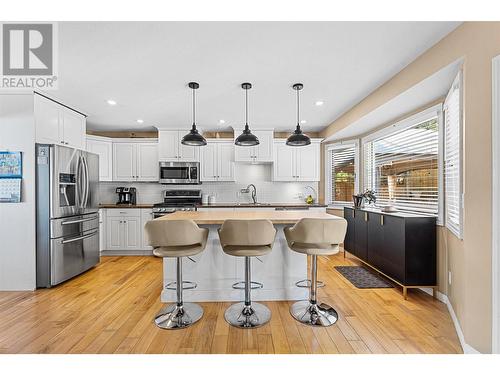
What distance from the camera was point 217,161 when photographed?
5.26 meters

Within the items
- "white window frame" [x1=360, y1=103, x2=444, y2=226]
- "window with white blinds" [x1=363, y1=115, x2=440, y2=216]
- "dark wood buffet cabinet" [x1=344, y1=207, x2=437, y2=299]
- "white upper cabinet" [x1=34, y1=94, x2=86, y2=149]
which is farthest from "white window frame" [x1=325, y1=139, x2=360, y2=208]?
"white upper cabinet" [x1=34, y1=94, x2=86, y2=149]

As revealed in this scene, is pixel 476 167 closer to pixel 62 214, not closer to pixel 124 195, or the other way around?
pixel 62 214

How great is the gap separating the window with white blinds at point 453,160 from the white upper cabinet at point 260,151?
9.79 ft

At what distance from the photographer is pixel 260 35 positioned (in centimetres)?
211

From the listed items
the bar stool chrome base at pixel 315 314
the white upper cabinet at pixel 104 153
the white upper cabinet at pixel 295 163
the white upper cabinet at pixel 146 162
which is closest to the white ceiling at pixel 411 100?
the white upper cabinet at pixel 295 163

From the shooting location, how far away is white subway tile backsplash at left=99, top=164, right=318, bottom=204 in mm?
5457

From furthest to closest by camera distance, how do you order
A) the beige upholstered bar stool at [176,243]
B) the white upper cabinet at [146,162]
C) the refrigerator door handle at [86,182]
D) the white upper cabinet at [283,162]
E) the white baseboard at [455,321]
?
the white upper cabinet at [283,162] → the white upper cabinet at [146,162] → the refrigerator door handle at [86,182] → the beige upholstered bar stool at [176,243] → the white baseboard at [455,321]

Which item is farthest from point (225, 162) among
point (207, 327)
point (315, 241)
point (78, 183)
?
point (207, 327)

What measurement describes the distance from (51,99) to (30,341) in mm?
3018

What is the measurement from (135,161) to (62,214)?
2.02 m

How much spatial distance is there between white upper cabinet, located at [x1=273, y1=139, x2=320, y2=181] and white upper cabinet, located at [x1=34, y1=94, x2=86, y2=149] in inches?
138

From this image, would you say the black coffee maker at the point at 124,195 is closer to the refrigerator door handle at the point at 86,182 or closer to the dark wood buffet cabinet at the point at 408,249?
the refrigerator door handle at the point at 86,182

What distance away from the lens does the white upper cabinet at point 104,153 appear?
4961 mm
